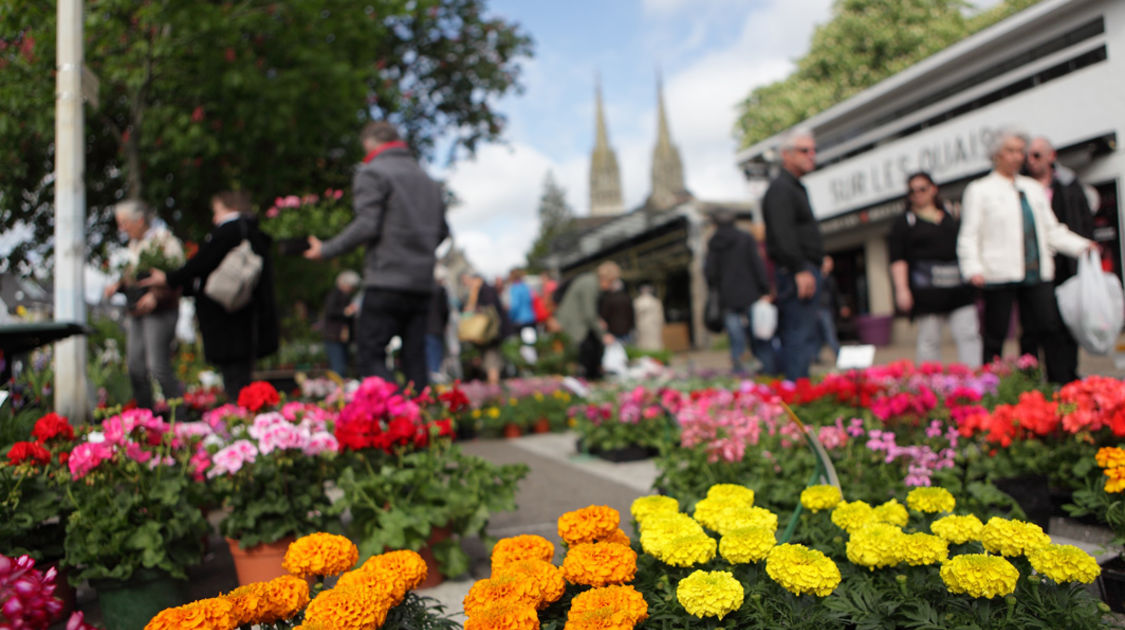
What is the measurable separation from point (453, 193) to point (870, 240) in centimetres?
991

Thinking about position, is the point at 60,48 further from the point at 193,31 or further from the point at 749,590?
the point at 749,590

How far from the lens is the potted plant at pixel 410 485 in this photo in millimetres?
2740

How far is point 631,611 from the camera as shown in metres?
1.56

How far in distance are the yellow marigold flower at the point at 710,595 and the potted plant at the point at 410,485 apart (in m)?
1.26

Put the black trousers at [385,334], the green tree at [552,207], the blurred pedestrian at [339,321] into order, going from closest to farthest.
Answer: the black trousers at [385,334], the blurred pedestrian at [339,321], the green tree at [552,207]

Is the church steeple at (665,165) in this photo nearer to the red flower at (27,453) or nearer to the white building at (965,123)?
the white building at (965,123)

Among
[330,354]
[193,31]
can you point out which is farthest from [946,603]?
[330,354]

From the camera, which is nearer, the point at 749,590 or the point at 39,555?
the point at 749,590

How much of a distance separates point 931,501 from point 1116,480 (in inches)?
21.6

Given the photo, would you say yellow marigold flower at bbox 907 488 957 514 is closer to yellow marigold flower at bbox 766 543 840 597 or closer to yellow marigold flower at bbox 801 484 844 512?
yellow marigold flower at bbox 801 484 844 512

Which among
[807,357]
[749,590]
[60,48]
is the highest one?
[60,48]

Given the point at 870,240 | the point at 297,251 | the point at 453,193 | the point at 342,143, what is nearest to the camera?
the point at 297,251

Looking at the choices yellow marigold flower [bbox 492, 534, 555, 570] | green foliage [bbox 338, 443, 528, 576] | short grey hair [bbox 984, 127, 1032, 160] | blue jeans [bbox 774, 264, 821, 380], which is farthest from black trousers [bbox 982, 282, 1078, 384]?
yellow marigold flower [bbox 492, 534, 555, 570]

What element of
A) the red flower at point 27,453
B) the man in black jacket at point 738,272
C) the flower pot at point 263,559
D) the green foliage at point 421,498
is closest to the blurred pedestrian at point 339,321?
the man in black jacket at point 738,272
